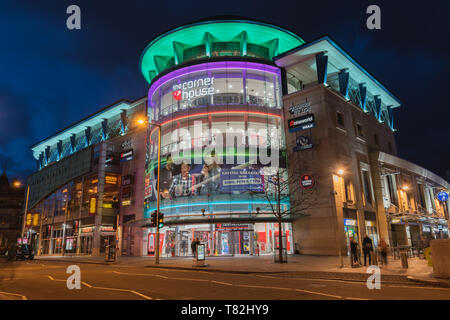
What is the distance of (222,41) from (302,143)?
18.7 meters

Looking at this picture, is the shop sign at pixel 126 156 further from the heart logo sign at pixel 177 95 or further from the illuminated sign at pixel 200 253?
the illuminated sign at pixel 200 253

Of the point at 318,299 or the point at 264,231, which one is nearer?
the point at 318,299

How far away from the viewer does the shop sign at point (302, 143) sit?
35.8 metres

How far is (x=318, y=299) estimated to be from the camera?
29.0ft

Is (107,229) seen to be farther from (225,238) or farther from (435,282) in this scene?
(435,282)

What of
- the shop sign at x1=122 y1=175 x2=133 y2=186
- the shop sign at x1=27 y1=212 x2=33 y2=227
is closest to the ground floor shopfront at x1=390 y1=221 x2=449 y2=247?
the shop sign at x1=122 y1=175 x2=133 y2=186

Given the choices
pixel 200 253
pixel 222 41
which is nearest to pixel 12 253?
pixel 200 253

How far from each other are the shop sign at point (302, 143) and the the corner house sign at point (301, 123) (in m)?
1.17

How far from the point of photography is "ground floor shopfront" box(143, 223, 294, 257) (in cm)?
3369

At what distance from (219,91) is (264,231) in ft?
57.9

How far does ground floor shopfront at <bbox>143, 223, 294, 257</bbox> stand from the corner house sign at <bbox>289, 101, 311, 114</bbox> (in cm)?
1336

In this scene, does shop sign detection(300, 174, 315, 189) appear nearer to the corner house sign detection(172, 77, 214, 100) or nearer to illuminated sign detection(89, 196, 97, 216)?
the corner house sign detection(172, 77, 214, 100)
